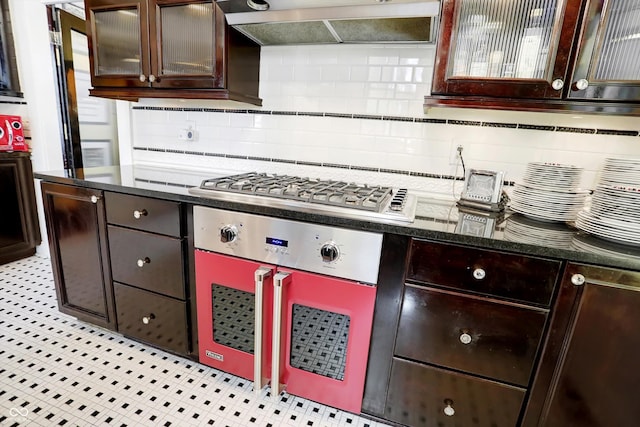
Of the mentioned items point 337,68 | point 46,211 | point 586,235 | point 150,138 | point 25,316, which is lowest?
point 25,316

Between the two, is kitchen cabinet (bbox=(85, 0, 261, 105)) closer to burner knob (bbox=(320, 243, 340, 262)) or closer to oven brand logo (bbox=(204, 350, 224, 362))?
burner knob (bbox=(320, 243, 340, 262))

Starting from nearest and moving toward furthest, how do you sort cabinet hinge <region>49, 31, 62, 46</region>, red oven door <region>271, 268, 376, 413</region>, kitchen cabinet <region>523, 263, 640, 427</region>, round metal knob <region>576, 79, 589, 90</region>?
kitchen cabinet <region>523, 263, 640, 427</region> < round metal knob <region>576, 79, 589, 90</region> < red oven door <region>271, 268, 376, 413</region> < cabinet hinge <region>49, 31, 62, 46</region>

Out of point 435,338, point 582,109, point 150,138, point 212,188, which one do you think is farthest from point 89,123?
point 582,109

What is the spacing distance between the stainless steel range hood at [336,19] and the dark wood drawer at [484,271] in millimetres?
865

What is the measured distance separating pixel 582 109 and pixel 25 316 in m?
3.11

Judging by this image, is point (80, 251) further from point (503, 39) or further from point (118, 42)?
point (503, 39)

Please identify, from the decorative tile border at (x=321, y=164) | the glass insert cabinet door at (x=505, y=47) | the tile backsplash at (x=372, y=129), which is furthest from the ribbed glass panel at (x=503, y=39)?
the decorative tile border at (x=321, y=164)

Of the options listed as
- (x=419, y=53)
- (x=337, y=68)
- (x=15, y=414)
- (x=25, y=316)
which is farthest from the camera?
(x=25, y=316)

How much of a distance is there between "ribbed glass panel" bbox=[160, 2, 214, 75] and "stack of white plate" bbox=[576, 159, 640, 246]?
1737 millimetres

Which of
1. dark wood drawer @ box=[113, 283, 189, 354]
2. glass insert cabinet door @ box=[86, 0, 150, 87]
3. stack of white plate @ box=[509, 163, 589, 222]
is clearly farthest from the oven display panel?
glass insert cabinet door @ box=[86, 0, 150, 87]

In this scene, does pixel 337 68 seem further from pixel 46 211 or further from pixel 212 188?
pixel 46 211

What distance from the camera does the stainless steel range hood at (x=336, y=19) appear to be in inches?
45.5

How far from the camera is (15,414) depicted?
128cm

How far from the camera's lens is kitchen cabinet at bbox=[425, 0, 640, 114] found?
3.41 feet
